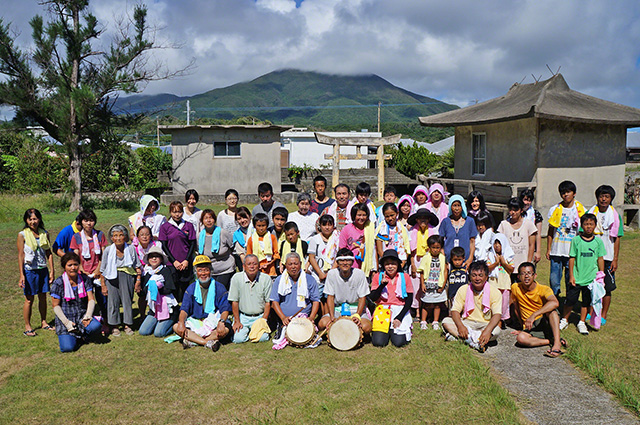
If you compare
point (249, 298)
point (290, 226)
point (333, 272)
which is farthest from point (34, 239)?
point (333, 272)

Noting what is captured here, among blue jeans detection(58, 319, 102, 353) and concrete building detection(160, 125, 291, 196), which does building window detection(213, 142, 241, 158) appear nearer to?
concrete building detection(160, 125, 291, 196)

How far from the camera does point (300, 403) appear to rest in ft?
14.4

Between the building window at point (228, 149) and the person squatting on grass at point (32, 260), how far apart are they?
15.3 meters

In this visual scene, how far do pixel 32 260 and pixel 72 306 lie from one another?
802mm

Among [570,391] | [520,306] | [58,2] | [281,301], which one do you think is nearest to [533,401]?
[570,391]

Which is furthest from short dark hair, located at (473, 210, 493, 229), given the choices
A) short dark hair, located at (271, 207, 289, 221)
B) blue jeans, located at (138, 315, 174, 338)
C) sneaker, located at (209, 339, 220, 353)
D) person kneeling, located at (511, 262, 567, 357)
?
blue jeans, located at (138, 315, 174, 338)

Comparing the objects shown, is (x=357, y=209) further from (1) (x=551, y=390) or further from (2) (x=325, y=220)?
(1) (x=551, y=390)

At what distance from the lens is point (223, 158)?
2125 centimetres

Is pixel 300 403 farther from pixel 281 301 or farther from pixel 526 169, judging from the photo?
pixel 526 169

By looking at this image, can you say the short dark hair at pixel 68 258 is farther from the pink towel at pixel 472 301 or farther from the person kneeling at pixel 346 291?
the pink towel at pixel 472 301

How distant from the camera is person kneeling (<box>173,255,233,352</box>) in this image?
5.74 meters

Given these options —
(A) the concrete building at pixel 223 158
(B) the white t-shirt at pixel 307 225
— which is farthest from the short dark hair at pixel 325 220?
(A) the concrete building at pixel 223 158

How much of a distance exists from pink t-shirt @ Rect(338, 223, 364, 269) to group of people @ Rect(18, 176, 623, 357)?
0.01m

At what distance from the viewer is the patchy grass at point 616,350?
454cm
